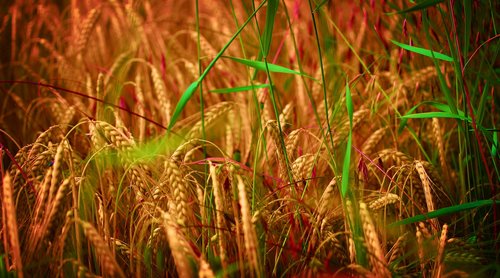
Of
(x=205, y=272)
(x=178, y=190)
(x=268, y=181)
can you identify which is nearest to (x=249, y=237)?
(x=205, y=272)

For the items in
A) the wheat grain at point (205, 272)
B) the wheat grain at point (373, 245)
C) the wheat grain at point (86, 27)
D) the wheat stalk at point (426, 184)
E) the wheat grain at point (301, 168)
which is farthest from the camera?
the wheat grain at point (86, 27)

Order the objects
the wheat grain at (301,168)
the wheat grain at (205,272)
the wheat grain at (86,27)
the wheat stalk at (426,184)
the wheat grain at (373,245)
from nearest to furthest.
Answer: the wheat grain at (205,272) → the wheat grain at (373,245) → the wheat stalk at (426,184) → the wheat grain at (301,168) → the wheat grain at (86,27)

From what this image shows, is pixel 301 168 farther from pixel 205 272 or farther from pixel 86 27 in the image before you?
pixel 86 27

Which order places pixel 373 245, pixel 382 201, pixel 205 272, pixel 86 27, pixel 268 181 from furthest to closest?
pixel 86 27 < pixel 268 181 < pixel 382 201 < pixel 373 245 < pixel 205 272

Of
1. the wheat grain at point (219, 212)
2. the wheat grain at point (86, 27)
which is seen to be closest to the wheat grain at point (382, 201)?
the wheat grain at point (219, 212)

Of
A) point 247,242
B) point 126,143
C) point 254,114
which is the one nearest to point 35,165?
point 126,143

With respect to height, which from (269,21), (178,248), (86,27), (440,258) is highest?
(86,27)

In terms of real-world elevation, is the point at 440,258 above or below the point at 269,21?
below

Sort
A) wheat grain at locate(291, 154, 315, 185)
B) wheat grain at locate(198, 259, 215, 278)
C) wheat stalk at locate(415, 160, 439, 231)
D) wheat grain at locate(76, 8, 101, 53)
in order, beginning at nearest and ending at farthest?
wheat grain at locate(198, 259, 215, 278) < wheat stalk at locate(415, 160, 439, 231) < wheat grain at locate(291, 154, 315, 185) < wheat grain at locate(76, 8, 101, 53)

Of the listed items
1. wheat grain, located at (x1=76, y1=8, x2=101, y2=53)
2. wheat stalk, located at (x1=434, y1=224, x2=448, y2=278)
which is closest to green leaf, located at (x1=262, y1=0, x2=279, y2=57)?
wheat stalk, located at (x1=434, y1=224, x2=448, y2=278)

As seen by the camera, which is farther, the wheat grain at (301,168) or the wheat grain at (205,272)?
the wheat grain at (301,168)

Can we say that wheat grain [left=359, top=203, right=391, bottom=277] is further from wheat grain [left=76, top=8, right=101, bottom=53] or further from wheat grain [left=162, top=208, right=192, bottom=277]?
wheat grain [left=76, top=8, right=101, bottom=53]

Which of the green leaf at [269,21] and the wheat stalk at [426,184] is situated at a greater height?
the green leaf at [269,21]

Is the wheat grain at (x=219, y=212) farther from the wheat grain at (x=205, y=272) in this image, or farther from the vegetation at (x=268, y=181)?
the wheat grain at (x=205, y=272)
